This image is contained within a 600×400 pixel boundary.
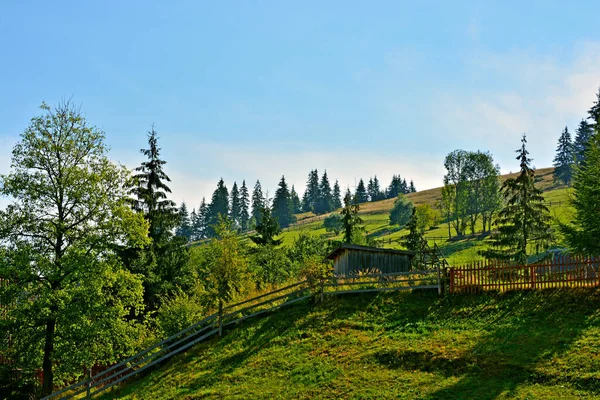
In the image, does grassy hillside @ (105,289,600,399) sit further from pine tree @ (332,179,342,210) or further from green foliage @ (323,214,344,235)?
pine tree @ (332,179,342,210)

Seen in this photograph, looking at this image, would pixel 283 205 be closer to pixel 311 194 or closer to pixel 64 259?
pixel 311 194

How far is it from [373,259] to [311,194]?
16116 cm

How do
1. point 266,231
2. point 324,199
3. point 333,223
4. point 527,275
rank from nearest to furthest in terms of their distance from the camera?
point 527,275
point 266,231
point 333,223
point 324,199

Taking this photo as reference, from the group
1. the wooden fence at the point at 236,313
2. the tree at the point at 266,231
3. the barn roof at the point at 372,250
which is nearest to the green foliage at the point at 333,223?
the tree at the point at 266,231

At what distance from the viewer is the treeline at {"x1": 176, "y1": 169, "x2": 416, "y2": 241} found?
159 meters

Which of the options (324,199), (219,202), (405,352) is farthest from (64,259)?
(324,199)

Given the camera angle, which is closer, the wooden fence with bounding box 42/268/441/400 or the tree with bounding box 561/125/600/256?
the wooden fence with bounding box 42/268/441/400

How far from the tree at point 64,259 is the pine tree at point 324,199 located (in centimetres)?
16067

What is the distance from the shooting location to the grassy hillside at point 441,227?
64.2 meters

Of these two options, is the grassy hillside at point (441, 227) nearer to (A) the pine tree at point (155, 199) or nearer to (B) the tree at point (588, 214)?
(B) the tree at point (588, 214)

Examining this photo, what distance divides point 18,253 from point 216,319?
10.3 meters

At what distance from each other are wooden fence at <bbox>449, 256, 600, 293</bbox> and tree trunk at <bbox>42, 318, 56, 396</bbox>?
18.8m

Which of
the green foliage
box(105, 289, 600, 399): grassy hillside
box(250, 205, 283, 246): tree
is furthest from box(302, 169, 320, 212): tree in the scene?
box(105, 289, 600, 399): grassy hillside

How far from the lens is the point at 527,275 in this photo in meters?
21.6
